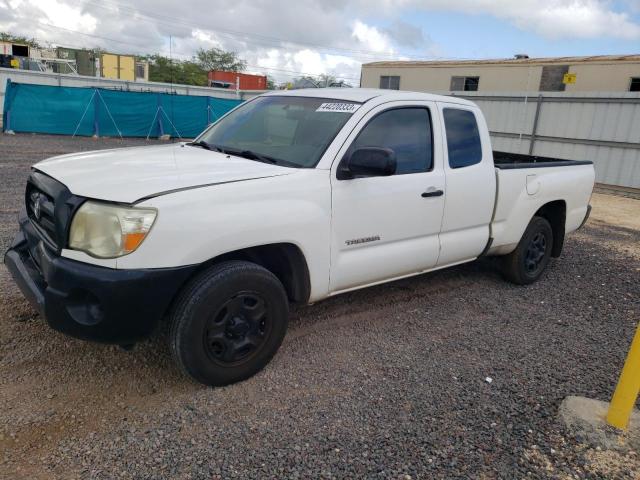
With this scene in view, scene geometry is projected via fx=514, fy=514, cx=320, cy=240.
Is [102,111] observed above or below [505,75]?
below

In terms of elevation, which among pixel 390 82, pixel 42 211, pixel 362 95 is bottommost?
pixel 42 211

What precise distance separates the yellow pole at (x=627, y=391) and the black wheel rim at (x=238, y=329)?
6.78 feet

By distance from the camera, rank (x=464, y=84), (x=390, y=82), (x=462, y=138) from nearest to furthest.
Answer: (x=462, y=138), (x=464, y=84), (x=390, y=82)

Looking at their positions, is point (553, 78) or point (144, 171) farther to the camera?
point (553, 78)

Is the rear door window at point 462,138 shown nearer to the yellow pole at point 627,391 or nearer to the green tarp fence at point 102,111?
the yellow pole at point 627,391

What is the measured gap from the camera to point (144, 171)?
10.1ft

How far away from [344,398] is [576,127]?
12394 mm

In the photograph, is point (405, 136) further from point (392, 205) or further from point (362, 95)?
point (392, 205)

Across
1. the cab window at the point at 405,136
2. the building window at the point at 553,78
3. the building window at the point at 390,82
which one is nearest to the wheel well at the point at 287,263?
the cab window at the point at 405,136

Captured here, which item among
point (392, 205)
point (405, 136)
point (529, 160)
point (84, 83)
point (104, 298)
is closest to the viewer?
point (104, 298)

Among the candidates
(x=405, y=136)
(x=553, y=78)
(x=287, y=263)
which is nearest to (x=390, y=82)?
(x=553, y=78)

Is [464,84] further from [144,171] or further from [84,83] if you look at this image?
[144,171]

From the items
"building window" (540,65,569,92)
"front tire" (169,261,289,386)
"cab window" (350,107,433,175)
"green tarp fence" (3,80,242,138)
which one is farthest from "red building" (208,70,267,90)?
"front tire" (169,261,289,386)

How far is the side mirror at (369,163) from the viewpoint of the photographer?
3264 millimetres
